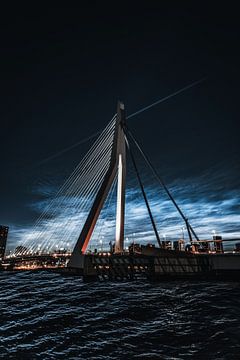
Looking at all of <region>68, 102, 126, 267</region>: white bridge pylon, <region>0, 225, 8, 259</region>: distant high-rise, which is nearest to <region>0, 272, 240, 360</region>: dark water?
<region>68, 102, 126, 267</region>: white bridge pylon

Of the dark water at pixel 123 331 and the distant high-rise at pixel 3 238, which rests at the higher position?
the distant high-rise at pixel 3 238

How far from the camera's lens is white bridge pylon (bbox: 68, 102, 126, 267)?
24562 millimetres

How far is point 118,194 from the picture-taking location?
29.5m

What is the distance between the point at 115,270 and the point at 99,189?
1009 centimetres

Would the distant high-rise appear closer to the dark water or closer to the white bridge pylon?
the white bridge pylon

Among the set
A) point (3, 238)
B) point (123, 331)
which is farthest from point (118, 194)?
point (3, 238)

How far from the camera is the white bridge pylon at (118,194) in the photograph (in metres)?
24.6

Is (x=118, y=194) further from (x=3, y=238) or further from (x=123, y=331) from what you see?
(x=3, y=238)

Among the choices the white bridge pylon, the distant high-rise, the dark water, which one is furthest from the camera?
the distant high-rise

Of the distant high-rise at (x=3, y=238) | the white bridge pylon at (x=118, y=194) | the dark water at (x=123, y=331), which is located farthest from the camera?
the distant high-rise at (x=3, y=238)

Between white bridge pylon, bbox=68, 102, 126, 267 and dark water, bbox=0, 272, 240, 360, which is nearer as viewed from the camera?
dark water, bbox=0, 272, 240, 360

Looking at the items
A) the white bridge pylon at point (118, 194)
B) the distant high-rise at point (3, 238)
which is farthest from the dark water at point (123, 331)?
the distant high-rise at point (3, 238)

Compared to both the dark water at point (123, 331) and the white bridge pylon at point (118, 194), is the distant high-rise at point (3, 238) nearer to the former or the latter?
the white bridge pylon at point (118, 194)

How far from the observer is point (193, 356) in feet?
17.1
